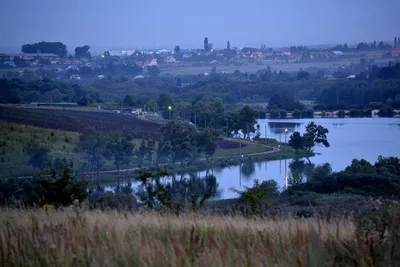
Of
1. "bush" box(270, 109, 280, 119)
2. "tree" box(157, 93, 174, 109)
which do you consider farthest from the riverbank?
"bush" box(270, 109, 280, 119)

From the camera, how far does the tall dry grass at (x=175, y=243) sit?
14.2 ft

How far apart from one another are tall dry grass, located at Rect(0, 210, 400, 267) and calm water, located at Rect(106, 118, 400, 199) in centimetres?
2051

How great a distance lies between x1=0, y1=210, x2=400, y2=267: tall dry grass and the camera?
4.33 m

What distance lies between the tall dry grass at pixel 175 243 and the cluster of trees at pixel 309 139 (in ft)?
134

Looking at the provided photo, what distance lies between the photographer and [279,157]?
42938 millimetres

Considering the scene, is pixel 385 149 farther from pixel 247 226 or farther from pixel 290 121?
pixel 247 226

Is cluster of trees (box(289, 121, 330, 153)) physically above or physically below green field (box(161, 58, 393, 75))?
below

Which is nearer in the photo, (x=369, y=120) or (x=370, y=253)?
(x=370, y=253)

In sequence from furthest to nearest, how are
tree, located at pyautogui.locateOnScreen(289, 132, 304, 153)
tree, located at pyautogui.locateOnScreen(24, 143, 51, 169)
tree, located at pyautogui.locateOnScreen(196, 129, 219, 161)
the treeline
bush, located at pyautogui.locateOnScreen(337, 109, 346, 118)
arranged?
bush, located at pyautogui.locateOnScreen(337, 109, 346, 118), the treeline, tree, located at pyautogui.locateOnScreen(289, 132, 304, 153), tree, located at pyautogui.locateOnScreen(196, 129, 219, 161), tree, located at pyautogui.locateOnScreen(24, 143, 51, 169)

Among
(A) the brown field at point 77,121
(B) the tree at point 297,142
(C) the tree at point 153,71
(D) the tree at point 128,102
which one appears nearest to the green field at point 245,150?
(B) the tree at point 297,142

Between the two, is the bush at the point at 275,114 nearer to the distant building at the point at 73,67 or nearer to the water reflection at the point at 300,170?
the water reflection at the point at 300,170

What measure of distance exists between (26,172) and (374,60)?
147053mm

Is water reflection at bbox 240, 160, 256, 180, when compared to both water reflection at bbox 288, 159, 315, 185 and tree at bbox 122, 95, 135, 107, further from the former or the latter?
tree at bbox 122, 95, 135, 107

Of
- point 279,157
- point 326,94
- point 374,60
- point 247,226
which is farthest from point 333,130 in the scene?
point 374,60
